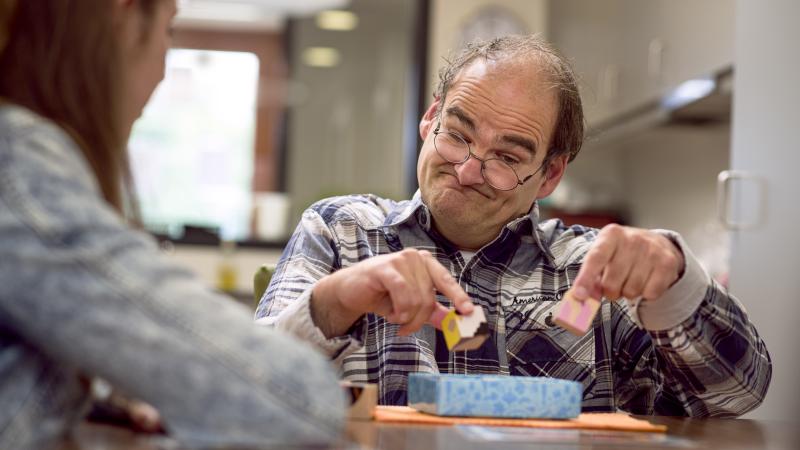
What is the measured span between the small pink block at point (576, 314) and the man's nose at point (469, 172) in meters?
0.51

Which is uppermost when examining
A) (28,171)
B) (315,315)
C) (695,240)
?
(28,171)

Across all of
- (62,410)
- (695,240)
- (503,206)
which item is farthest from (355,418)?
(695,240)

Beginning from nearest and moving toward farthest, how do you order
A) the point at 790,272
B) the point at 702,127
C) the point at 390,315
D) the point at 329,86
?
1. the point at 390,315
2. the point at 790,272
3. the point at 702,127
4. the point at 329,86

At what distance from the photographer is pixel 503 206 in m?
1.80

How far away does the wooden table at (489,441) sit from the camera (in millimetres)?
886

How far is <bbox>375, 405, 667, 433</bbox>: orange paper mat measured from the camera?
3.82ft

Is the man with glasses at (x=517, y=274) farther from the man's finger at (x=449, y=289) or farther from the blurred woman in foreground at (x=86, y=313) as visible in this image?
the blurred woman in foreground at (x=86, y=313)

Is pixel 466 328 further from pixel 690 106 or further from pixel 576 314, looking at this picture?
pixel 690 106

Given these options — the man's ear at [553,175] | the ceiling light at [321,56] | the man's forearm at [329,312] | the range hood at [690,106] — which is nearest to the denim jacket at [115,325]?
the man's forearm at [329,312]

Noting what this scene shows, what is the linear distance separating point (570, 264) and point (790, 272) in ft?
4.03

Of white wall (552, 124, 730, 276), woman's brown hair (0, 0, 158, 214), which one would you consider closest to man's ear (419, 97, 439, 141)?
woman's brown hair (0, 0, 158, 214)

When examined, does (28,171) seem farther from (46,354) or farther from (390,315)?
(390,315)

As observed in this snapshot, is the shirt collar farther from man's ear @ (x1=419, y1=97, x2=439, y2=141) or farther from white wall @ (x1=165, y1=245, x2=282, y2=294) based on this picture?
white wall @ (x1=165, y1=245, x2=282, y2=294)

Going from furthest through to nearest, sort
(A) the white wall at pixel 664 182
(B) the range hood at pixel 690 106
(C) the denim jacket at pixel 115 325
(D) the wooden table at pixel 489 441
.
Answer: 1. (A) the white wall at pixel 664 182
2. (B) the range hood at pixel 690 106
3. (D) the wooden table at pixel 489 441
4. (C) the denim jacket at pixel 115 325
